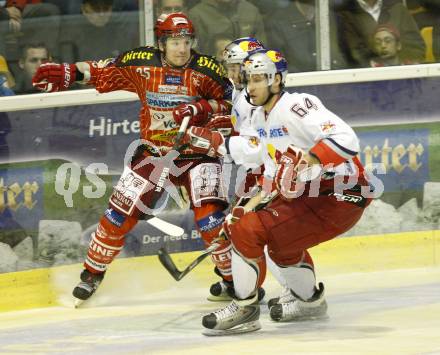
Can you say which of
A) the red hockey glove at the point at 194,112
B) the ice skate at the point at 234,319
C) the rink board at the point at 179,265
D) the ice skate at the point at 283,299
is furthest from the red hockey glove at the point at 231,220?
the rink board at the point at 179,265

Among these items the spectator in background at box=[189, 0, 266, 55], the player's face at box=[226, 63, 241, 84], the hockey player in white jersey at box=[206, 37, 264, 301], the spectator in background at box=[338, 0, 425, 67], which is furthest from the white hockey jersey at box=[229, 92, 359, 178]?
the spectator in background at box=[338, 0, 425, 67]

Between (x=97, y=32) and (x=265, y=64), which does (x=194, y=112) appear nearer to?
(x=265, y=64)

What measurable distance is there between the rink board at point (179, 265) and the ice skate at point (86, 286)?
5.2 inches

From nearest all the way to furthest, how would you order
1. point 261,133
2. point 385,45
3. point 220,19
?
point 261,133, point 220,19, point 385,45

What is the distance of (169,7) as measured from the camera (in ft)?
25.9

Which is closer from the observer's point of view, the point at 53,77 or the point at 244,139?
the point at 244,139

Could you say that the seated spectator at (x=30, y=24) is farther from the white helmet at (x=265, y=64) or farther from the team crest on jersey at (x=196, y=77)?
the white helmet at (x=265, y=64)

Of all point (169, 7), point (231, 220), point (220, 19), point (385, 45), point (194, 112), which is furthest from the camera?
point (385, 45)

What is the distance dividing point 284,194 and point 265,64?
2.02 ft

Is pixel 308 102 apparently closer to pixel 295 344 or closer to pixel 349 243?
pixel 295 344

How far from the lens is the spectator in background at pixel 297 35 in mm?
8141

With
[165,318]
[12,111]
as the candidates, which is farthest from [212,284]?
[12,111]

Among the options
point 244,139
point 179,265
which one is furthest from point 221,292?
point 244,139

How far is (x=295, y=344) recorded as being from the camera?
5863 mm
